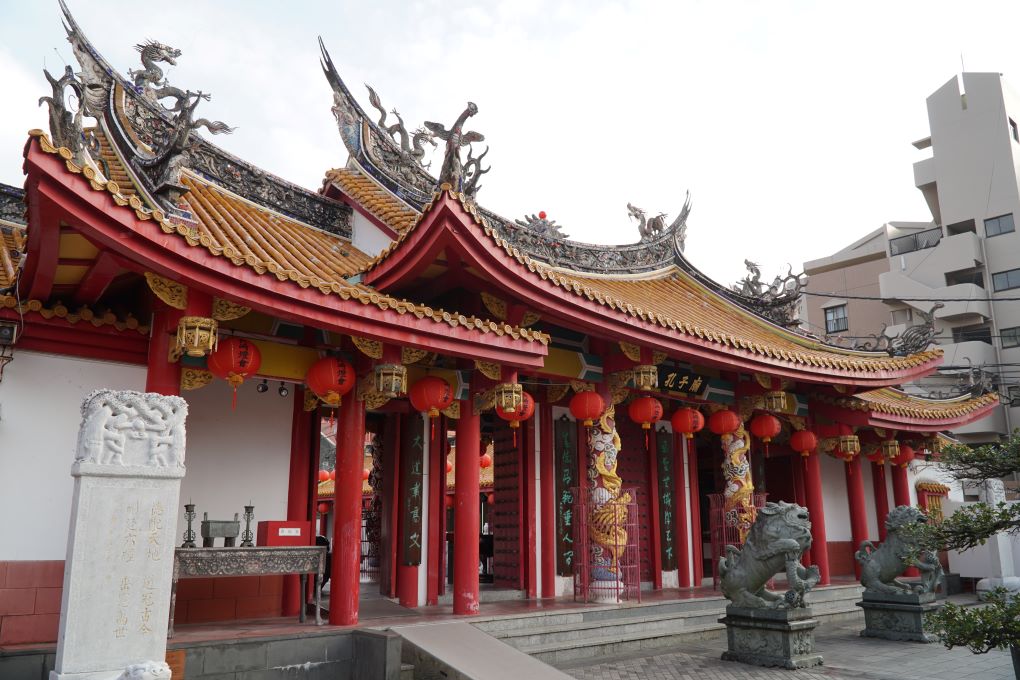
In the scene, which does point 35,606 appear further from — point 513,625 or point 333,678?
point 513,625

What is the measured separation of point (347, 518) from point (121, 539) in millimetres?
3043

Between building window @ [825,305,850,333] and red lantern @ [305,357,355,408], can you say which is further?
building window @ [825,305,850,333]

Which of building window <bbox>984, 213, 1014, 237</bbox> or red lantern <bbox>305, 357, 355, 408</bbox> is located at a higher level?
building window <bbox>984, 213, 1014, 237</bbox>

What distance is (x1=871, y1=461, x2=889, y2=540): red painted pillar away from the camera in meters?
16.6

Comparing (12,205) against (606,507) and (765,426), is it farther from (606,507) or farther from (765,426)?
(765,426)

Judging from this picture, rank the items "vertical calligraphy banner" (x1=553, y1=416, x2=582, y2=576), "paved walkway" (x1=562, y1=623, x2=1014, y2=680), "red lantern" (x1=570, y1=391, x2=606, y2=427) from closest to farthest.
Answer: "paved walkway" (x1=562, y1=623, x2=1014, y2=680) < "red lantern" (x1=570, y1=391, x2=606, y2=427) < "vertical calligraphy banner" (x1=553, y1=416, x2=582, y2=576)

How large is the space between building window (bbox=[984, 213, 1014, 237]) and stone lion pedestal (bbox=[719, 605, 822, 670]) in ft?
94.8

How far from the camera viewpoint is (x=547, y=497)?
424 inches

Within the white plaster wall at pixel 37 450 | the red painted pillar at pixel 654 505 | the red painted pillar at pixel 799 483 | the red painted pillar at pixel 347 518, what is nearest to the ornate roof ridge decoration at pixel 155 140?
the white plaster wall at pixel 37 450

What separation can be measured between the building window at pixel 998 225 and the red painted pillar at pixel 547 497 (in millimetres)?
28038

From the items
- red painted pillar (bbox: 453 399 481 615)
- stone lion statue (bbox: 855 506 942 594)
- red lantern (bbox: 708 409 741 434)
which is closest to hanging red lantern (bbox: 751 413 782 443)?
red lantern (bbox: 708 409 741 434)

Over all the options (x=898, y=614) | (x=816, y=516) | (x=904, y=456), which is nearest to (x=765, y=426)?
(x=816, y=516)

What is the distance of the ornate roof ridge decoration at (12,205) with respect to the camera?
8469 mm

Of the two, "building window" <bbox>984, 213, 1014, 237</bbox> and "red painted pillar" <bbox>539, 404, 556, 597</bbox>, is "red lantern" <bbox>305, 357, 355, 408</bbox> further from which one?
"building window" <bbox>984, 213, 1014, 237</bbox>
